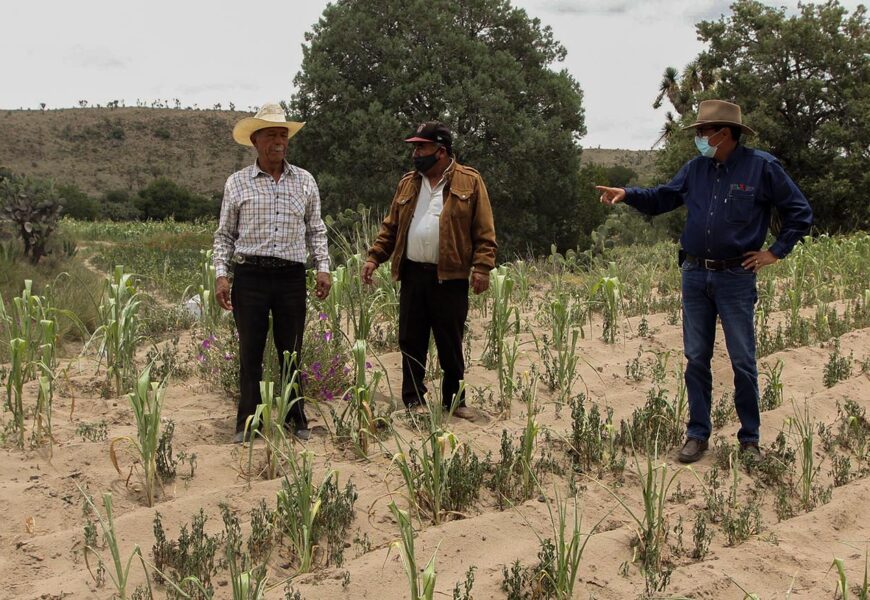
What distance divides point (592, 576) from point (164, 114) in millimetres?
79258

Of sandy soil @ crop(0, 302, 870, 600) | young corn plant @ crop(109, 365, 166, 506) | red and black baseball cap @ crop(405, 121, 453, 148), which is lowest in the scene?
sandy soil @ crop(0, 302, 870, 600)

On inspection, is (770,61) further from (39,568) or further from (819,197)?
(39,568)

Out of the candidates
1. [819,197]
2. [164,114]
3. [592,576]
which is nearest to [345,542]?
[592,576]

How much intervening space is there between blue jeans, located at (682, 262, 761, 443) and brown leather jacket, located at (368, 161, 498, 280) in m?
1.06

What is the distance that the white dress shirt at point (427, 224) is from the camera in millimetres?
4695

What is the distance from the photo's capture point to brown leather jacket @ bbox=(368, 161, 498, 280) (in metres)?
4.65

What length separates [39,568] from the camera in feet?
10.5

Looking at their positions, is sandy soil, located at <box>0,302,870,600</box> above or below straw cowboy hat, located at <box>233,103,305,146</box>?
below

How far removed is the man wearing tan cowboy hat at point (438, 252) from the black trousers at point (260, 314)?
1.78ft

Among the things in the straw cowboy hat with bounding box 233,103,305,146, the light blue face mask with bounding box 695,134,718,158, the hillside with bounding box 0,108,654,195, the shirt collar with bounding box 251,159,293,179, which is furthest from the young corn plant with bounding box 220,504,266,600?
the hillside with bounding box 0,108,654,195

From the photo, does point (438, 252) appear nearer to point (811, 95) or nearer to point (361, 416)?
point (361, 416)

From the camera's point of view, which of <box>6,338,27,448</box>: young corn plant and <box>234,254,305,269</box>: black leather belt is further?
<box>234,254,305,269</box>: black leather belt

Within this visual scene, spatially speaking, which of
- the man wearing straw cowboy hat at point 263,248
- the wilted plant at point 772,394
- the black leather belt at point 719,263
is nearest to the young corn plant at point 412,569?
the man wearing straw cowboy hat at point 263,248

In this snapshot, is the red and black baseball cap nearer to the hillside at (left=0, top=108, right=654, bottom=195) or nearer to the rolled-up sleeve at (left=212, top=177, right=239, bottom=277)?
the rolled-up sleeve at (left=212, top=177, right=239, bottom=277)
